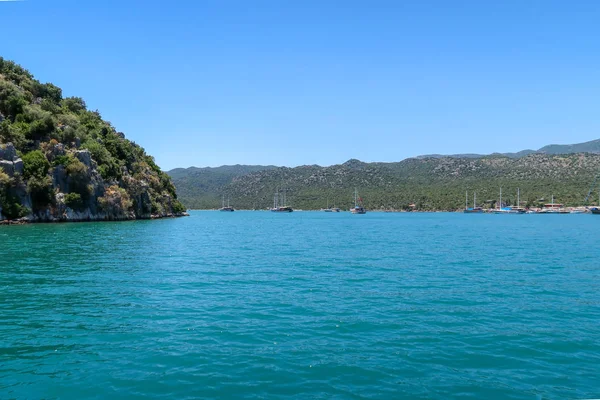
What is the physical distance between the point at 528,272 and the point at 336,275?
45.9ft

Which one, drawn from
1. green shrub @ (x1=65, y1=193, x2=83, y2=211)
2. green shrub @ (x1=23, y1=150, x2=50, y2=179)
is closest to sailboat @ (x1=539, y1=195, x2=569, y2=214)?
green shrub @ (x1=65, y1=193, x2=83, y2=211)

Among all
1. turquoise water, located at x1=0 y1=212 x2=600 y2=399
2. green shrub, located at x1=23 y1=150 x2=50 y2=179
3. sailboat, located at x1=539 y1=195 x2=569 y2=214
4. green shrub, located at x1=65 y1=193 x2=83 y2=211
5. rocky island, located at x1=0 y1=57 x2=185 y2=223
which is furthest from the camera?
sailboat, located at x1=539 y1=195 x2=569 y2=214

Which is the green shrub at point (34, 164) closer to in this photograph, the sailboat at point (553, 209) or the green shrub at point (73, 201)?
the green shrub at point (73, 201)

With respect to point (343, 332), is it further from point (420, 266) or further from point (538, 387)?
point (420, 266)

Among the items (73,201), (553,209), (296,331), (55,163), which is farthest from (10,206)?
(553,209)

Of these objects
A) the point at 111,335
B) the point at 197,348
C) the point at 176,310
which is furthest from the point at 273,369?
the point at 176,310

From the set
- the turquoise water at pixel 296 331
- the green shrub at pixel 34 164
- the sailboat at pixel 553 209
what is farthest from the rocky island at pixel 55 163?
the sailboat at pixel 553 209

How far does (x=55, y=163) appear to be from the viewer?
8856cm

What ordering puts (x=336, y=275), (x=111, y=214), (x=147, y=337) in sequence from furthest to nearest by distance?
(x=111, y=214)
(x=336, y=275)
(x=147, y=337)

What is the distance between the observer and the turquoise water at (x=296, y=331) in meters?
11.4

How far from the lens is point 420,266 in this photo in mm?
33094

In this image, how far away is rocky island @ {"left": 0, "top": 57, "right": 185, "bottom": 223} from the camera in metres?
79.3

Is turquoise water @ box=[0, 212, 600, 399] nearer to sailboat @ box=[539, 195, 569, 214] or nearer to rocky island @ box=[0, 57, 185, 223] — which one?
rocky island @ box=[0, 57, 185, 223]

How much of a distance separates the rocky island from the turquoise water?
190 ft
